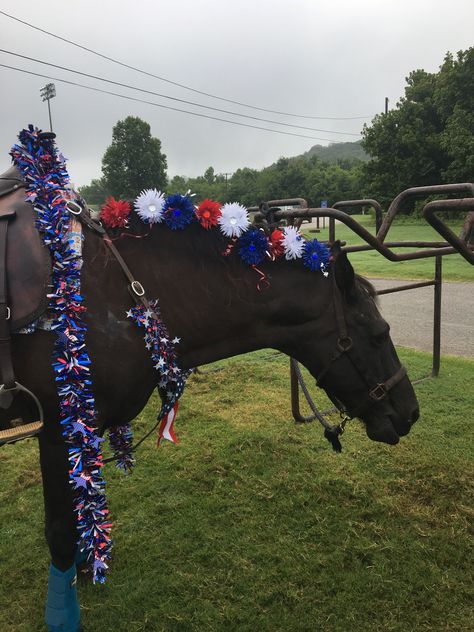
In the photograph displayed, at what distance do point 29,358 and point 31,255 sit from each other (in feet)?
1.22

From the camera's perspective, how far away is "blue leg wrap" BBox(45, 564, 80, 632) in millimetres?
2121

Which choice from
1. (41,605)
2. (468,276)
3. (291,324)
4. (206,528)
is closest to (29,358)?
(291,324)

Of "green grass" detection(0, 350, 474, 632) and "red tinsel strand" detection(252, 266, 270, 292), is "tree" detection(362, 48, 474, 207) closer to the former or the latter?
"green grass" detection(0, 350, 474, 632)

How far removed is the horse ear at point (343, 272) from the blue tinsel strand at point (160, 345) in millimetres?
759

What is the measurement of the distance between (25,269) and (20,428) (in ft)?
1.85

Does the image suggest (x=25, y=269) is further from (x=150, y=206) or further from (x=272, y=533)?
(x=272, y=533)

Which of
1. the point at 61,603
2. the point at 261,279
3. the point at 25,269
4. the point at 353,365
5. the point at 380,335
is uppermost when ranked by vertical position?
the point at 25,269

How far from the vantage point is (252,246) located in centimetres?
199

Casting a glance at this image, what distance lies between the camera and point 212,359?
84.2 inches

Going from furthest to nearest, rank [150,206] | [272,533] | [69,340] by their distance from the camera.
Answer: [272,533]
[150,206]
[69,340]

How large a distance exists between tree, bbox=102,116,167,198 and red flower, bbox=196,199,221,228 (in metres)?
A: 59.3

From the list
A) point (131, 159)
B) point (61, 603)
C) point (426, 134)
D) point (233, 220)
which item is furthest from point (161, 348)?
point (131, 159)

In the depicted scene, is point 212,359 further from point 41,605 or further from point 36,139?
point 41,605

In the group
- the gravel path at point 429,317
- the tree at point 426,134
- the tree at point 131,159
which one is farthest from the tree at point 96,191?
the gravel path at point 429,317
